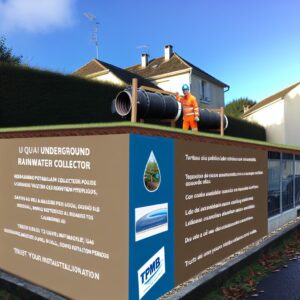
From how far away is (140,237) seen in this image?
3775 millimetres

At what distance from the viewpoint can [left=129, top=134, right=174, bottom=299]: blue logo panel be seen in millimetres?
3686

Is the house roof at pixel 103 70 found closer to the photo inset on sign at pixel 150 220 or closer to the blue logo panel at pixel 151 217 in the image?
the blue logo panel at pixel 151 217

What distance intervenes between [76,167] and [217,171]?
2.30 meters

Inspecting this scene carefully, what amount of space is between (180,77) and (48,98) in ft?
73.0

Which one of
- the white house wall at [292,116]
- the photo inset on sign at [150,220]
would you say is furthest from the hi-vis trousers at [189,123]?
the white house wall at [292,116]

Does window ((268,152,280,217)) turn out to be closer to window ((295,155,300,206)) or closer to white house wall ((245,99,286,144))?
window ((295,155,300,206))

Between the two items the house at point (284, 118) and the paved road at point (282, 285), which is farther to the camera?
the house at point (284, 118)

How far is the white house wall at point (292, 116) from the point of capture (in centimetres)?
2923

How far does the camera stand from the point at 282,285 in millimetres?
5082

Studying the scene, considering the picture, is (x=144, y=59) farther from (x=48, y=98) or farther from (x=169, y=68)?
(x=48, y=98)

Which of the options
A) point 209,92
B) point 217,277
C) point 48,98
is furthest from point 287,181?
point 209,92

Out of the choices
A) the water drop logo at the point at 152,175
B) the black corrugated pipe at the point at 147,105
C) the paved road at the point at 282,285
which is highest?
the black corrugated pipe at the point at 147,105

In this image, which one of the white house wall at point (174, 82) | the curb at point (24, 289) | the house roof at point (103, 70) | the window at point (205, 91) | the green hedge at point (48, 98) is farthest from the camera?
the window at point (205, 91)

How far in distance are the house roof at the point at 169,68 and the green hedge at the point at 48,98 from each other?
65.1ft
